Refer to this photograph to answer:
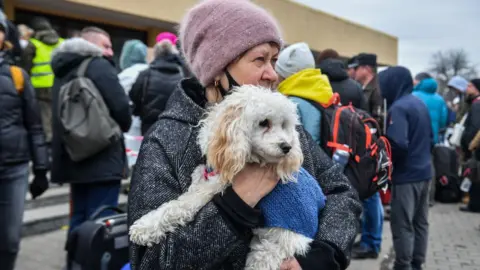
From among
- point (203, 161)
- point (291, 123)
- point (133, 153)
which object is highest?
point (291, 123)

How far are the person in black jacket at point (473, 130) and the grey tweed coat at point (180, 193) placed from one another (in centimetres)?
640

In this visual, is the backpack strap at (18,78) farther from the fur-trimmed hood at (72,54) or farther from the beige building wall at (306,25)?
the beige building wall at (306,25)

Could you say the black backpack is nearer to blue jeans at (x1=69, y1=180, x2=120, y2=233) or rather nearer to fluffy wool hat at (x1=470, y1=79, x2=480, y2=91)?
blue jeans at (x1=69, y1=180, x2=120, y2=233)

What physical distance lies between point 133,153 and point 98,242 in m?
2.98

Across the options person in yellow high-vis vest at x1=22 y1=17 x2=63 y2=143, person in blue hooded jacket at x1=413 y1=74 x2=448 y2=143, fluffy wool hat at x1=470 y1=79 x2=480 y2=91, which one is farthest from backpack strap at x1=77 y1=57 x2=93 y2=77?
fluffy wool hat at x1=470 y1=79 x2=480 y2=91

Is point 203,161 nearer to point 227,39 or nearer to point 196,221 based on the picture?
point 196,221

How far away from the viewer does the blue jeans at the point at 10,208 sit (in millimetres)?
3549

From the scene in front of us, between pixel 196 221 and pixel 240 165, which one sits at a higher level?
pixel 240 165

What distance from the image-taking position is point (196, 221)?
1544 mm

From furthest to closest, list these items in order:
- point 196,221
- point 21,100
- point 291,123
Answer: point 21,100, point 291,123, point 196,221

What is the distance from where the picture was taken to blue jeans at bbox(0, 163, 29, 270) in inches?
140

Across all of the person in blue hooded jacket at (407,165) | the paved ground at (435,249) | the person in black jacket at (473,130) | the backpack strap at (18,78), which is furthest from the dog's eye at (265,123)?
the person in black jacket at (473,130)

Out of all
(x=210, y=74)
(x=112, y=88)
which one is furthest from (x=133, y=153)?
(x=210, y=74)

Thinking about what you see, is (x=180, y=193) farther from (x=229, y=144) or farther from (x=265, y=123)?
(x=265, y=123)
